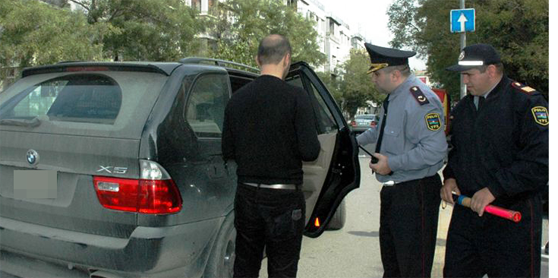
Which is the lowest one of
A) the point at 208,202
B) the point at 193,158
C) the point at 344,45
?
the point at 208,202

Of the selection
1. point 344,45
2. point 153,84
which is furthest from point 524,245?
point 344,45

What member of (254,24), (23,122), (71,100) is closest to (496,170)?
(71,100)

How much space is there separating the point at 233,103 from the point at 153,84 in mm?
619

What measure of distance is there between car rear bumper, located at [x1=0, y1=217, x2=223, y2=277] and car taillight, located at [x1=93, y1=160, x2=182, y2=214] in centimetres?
13

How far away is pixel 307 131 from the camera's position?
8.70 ft

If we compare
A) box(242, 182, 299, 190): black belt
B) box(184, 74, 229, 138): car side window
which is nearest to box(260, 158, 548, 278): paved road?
box(184, 74, 229, 138): car side window

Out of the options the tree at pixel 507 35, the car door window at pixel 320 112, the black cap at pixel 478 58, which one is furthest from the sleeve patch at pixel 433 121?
the tree at pixel 507 35

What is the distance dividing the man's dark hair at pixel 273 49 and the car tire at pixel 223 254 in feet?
3.85

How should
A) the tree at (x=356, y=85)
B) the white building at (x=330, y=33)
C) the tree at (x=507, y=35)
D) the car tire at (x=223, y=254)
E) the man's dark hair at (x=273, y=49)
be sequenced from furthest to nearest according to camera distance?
the tree at (x=356, y=85) → the white building at (x=330, y=33) → the tree at (x=507, y=35) → the car tire at (x=223, y=254) → the man's dark hair at (x=273, y=49)

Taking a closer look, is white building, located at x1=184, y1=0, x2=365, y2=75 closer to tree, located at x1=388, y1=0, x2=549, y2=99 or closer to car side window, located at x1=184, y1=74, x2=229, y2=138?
tree, located at x1=388, y1=0, x2=549, y2=99

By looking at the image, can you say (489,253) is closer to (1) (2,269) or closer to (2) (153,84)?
(2) (153,84)

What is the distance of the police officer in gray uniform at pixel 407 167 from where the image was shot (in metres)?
2.90

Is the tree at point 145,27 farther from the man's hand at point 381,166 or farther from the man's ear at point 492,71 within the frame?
the man's ear at point 492,71

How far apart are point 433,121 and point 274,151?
953 millimetres
